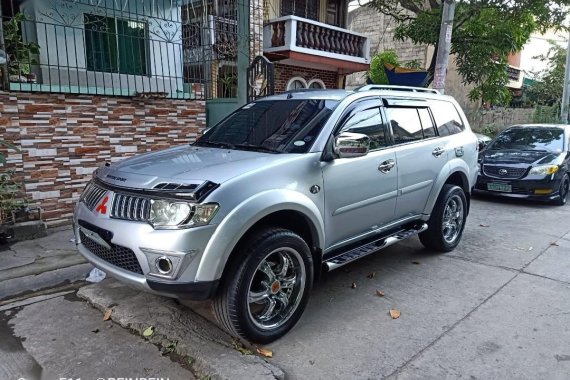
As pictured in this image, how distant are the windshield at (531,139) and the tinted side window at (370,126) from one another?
19.5 ft

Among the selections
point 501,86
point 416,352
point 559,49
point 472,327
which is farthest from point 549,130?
point 559,49

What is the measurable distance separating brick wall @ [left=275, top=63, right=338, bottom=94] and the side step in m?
8.32

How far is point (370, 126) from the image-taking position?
157 inches

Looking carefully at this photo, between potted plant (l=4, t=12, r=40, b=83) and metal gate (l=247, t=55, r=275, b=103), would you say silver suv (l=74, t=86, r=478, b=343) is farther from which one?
metal gate (l=247, t=55, r=275, b=103)

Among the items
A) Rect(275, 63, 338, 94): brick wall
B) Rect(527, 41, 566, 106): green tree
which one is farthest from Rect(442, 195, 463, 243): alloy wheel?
Rect(527, 41, 566, 106): green tree

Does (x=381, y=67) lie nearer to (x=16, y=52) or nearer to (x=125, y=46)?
(x=125, y=46)

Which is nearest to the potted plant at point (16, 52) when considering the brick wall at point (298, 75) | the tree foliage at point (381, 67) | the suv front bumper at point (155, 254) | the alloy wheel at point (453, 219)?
the suv front bumper at point (155, 254)

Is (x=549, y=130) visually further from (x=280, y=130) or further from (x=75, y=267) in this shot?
(x=75, y=267)

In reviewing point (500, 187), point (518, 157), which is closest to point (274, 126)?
point (500, 187)

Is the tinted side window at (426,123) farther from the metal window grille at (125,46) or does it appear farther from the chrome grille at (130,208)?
the metal window grille at (125,46)

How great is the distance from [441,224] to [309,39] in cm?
804

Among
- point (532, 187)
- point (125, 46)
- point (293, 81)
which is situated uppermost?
point (125, 46)

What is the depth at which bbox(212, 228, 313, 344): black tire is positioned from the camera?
279cm

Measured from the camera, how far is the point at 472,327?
333cm
